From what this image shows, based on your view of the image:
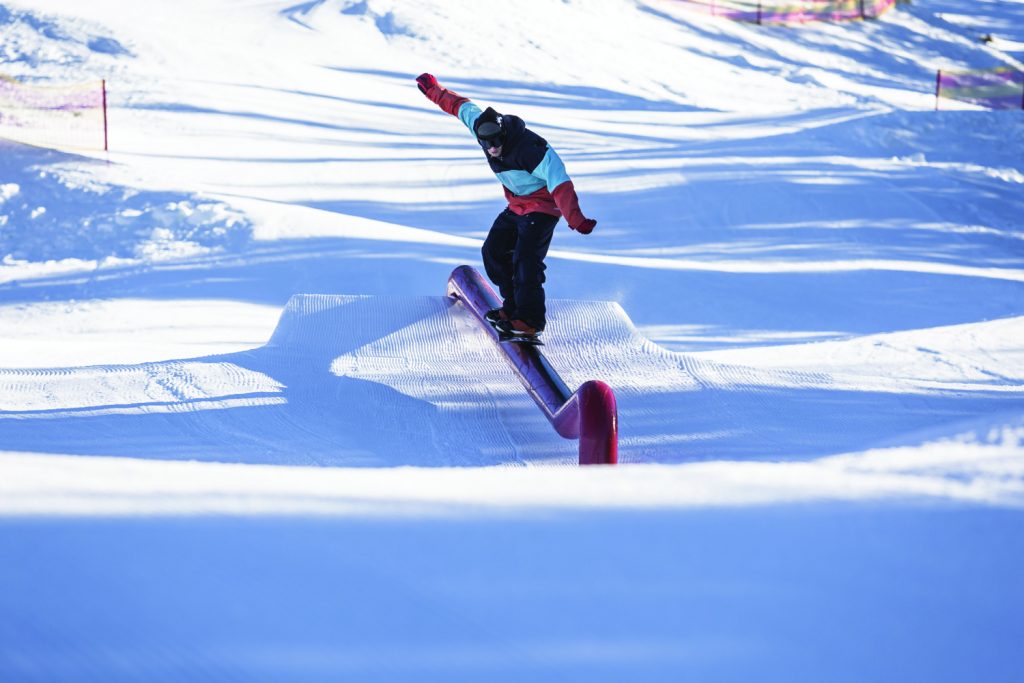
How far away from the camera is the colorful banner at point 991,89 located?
16.3 m

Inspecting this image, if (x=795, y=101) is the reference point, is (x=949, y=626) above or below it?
above

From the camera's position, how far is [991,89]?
1681cm

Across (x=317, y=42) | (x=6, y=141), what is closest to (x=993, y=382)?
(x=6, y=141)

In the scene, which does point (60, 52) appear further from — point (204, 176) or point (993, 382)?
point (993, 382)

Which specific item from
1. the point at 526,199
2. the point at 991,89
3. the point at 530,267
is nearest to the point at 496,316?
the point at 530,267

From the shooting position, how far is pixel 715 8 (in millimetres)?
23969

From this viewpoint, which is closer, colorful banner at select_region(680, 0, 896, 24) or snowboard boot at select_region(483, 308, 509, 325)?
snowboard boot at select_region(483, 308, 509, 325)

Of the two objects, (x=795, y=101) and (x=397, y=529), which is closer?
(x=397, y=529)

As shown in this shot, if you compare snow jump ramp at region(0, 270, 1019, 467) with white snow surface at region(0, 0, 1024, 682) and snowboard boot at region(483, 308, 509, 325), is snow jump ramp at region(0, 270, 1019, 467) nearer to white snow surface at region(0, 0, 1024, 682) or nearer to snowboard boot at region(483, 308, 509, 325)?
white snow surface at region(0, 0, 1024, 682)

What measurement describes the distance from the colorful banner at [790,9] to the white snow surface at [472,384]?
7.15 m

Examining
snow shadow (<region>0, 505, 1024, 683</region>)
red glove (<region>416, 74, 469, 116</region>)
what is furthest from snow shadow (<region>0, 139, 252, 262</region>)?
snow shadow (<region>0, 505, 1024, 683</region>)

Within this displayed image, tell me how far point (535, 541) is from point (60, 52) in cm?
1545

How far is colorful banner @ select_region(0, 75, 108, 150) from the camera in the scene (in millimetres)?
10320

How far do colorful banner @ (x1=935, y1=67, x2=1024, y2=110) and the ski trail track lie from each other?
39.4 ft
